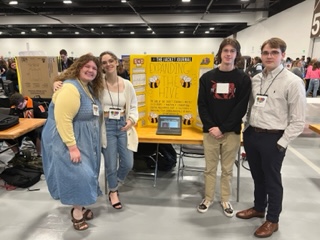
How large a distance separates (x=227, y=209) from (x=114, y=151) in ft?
3.79

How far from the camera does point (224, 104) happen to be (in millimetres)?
2031

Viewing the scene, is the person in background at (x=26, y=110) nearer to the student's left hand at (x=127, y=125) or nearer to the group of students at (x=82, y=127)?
the group of students at (x=82, y=127)

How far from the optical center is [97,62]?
1.91 meters

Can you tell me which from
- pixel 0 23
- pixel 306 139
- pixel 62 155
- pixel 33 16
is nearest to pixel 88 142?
pixel 62 155

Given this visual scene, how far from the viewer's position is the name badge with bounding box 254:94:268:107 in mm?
1825

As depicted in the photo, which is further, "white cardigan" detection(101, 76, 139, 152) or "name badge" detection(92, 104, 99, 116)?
"white cardigan" detection(101, 76, 139, 152)

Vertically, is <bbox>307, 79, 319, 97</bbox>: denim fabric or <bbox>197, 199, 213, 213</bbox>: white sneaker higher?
<bbox>307, 79, 319, 97</bbox>: denim fabric

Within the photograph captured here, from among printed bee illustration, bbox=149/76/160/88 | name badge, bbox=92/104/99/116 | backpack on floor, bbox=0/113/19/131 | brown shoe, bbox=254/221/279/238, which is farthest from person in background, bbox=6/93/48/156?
brown shoe, bbox=254/221/279/238

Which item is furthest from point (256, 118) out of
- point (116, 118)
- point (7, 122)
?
point (7, 122)

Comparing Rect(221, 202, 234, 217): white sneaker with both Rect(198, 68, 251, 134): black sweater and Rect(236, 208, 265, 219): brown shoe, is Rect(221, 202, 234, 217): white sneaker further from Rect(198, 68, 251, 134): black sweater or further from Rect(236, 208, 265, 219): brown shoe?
Rect(198, 68, 251, 134): black sweater

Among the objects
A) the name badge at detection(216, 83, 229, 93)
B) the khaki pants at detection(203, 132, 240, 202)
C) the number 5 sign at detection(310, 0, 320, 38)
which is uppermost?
the number 5 sign at detection(310, 0, 320, 38)

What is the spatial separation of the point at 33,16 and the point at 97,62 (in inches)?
546

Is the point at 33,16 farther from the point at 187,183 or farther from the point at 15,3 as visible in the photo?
the point at 187,183

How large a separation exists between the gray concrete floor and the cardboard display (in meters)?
2.15
